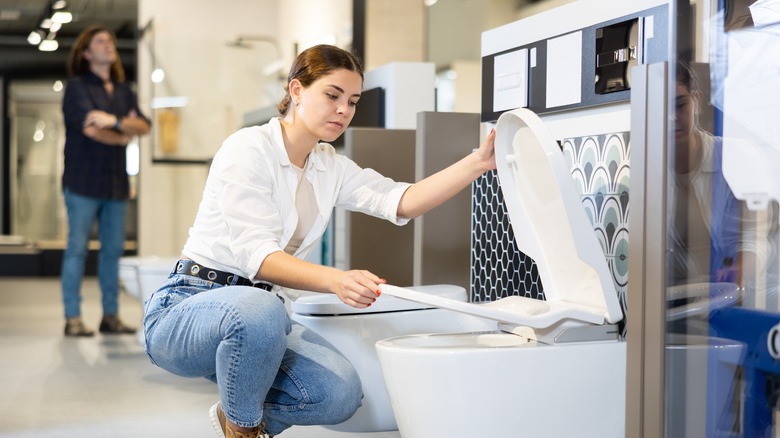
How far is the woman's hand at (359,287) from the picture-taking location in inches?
55.7

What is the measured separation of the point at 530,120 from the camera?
1406 millimetres

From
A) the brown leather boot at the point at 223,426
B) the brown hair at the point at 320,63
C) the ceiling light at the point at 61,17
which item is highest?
the ceiling light at the point at 61,17

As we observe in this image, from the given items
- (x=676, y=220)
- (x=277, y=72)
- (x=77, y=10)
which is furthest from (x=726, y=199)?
(x=77, y=10)

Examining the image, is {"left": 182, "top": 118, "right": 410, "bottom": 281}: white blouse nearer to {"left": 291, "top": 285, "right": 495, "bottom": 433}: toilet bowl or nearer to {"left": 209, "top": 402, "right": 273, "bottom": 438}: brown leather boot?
{"left": 291, "top": 285, "right": 495, "bottom": 433}: toilet bowl

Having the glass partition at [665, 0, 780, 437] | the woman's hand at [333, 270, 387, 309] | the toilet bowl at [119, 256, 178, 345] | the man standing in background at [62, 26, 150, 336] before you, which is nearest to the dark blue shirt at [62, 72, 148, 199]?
the man standing in background at [62, 26, 150, 336]

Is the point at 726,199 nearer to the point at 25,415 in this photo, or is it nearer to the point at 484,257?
the point at 484,257

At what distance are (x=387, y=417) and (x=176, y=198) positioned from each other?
4.27 metres

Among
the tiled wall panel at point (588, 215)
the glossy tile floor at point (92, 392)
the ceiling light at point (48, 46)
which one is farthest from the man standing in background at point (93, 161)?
the ceiling light at point (48, 46)

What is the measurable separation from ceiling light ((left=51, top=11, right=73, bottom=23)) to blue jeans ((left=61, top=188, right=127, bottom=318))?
16.6 feet

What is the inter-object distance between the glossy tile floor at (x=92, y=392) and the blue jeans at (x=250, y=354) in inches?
21.8

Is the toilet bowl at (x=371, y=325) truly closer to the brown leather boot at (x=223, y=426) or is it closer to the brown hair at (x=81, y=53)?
the brown leather boot at (x=223, y=426)

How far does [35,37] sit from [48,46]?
0.18m

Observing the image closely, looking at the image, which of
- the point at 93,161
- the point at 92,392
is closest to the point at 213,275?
the point at 92,392

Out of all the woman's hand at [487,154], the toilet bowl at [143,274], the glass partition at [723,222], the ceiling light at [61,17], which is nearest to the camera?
the glass partition at [723,222]
